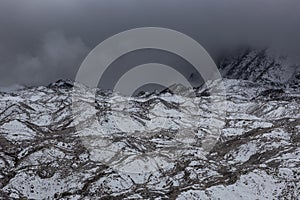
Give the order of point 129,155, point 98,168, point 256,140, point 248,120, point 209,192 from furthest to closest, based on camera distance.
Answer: point 248,120 < point 256,140 < point 129,155 < point 98,168 < point 209,192

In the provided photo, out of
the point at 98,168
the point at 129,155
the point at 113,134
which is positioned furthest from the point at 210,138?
the point at 98,168

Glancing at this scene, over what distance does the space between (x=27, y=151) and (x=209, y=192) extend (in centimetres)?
7028

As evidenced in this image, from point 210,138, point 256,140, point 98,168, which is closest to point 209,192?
point 98,168

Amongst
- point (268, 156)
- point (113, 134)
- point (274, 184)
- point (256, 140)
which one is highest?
point (113, 134)

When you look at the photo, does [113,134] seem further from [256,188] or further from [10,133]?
[256,188]

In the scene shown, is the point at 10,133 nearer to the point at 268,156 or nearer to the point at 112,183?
the point at 112,183

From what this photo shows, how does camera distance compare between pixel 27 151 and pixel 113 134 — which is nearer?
pixel 27 151

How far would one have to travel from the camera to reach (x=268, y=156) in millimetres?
137750

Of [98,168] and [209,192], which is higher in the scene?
[98,168]

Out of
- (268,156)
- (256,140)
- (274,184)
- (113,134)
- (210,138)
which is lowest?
(274,184)

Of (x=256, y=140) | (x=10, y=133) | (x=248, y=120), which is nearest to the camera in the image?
(x=256, y=140)

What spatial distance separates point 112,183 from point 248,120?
9844 centimetres

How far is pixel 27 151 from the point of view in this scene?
146 metres

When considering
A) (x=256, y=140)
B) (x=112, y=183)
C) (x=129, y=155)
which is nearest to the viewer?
(x=112, y=183)
